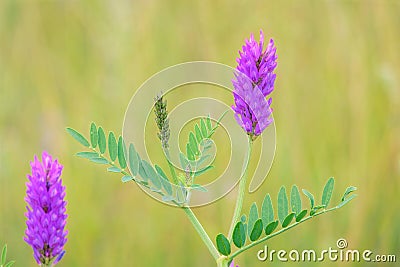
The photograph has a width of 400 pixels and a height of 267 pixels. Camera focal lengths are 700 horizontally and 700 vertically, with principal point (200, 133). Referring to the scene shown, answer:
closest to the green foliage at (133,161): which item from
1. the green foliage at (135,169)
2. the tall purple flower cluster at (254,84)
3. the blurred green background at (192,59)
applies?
the green foliage at (135,169)

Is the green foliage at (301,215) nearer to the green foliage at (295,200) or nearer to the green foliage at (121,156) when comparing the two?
the green foliage at (295,200)

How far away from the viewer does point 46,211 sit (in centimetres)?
65

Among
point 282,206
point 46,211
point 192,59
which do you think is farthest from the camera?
point 192,59

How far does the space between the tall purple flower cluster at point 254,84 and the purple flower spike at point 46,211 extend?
0.63 ft

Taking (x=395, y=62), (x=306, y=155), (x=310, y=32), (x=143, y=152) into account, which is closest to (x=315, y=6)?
(x=310, y=32)

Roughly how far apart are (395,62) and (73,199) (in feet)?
2.85

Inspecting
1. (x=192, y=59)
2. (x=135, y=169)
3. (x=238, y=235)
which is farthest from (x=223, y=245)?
(x=192, y=59)

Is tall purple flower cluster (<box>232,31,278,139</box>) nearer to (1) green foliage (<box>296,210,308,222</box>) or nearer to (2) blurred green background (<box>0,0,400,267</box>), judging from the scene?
(1) green foliage (<box>296,210,308,222</box>)

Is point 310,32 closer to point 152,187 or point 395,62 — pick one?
point 395,62

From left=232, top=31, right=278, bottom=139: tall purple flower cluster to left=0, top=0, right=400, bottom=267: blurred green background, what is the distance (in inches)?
35.2

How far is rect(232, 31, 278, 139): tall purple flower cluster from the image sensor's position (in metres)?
0.68

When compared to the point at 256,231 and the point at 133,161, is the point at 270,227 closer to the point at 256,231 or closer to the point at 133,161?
the point at 256,231

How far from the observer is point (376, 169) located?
1689mm

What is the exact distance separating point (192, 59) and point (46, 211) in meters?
1.19
